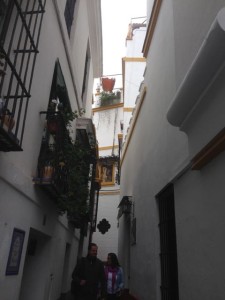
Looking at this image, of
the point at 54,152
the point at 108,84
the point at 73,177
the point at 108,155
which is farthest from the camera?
the point at 108,84

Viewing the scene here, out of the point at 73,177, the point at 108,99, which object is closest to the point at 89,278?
the point at 73,177

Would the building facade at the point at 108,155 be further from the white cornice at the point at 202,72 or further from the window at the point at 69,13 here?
the white cornice at the point at 202,72

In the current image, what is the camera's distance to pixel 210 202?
322 centimetres

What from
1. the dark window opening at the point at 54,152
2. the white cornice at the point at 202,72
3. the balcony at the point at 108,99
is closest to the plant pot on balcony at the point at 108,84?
the balcony at the point at 108,99

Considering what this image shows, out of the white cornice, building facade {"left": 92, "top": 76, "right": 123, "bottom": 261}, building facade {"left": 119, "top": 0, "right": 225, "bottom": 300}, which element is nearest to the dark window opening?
building facade {"left": 119, "top": 0, "right": 225, "bottom": 300}

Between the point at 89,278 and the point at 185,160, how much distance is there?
2847 millimetres

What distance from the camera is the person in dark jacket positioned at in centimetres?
545

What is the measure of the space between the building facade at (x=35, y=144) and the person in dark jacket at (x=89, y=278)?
96 cm

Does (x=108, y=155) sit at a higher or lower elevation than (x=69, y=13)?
higher

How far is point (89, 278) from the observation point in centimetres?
554

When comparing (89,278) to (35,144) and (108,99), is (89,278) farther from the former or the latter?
(108,99)

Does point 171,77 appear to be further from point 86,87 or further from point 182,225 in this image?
point 86,87

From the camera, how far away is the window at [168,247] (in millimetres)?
5057

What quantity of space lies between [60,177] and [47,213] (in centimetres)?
80
